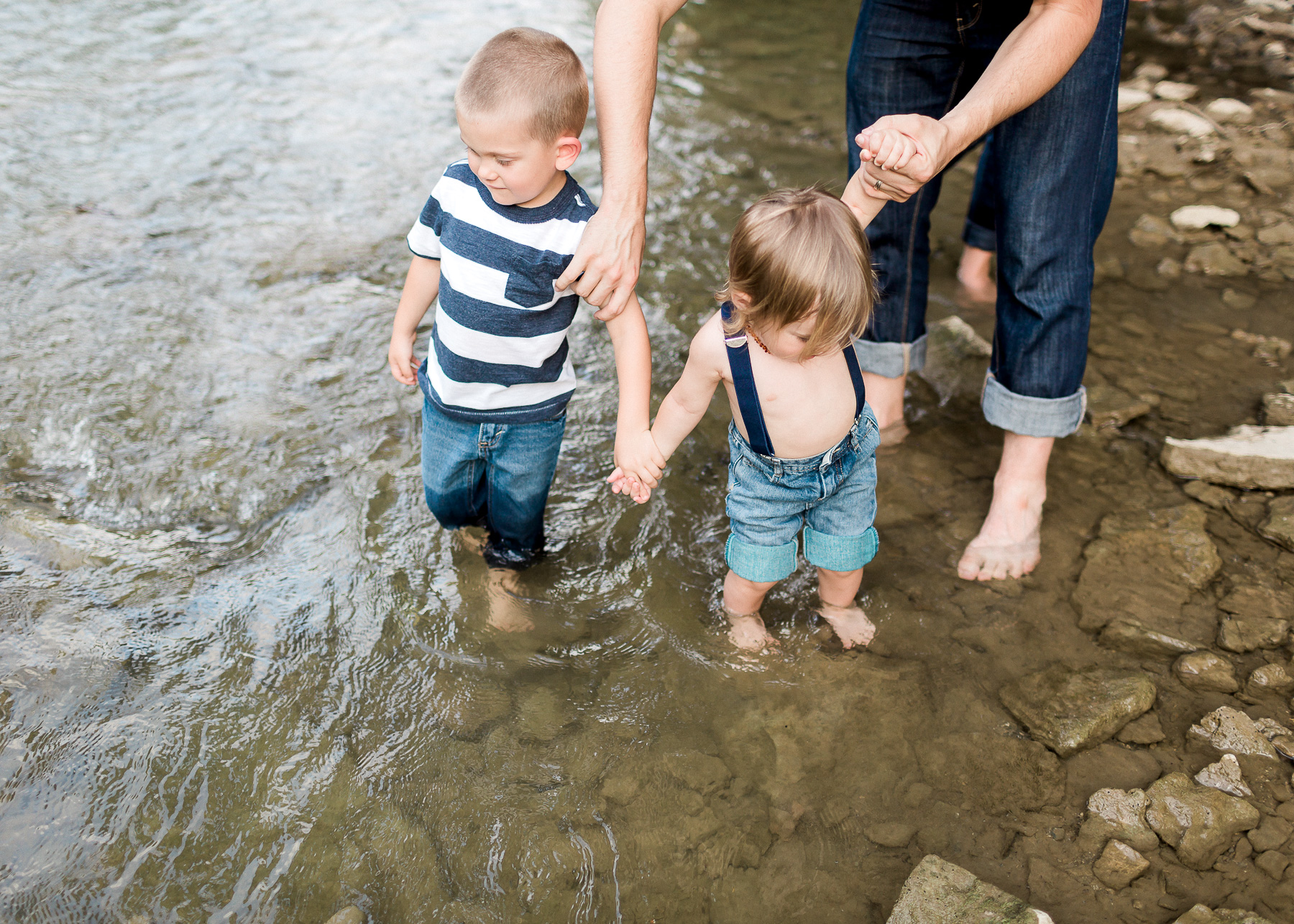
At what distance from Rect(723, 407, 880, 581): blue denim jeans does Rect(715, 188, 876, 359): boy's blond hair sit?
330mm

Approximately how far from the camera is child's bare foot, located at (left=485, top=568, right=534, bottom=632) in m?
2.14

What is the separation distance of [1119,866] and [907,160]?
4.66 feet

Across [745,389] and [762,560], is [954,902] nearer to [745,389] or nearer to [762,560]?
[762,560]

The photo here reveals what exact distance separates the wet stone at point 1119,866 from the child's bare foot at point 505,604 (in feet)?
4.31

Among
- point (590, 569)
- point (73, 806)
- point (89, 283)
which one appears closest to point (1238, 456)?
point (590, 569)

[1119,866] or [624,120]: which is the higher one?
[624,120]

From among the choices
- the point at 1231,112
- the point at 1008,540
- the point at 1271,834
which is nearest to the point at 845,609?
the point at 1008,540

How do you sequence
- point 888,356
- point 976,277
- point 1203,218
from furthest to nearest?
point 1203,218 < point 976,277 < point 888,356

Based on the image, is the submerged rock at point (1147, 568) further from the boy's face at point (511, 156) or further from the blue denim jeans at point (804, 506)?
the boy's face at point (511, 156)

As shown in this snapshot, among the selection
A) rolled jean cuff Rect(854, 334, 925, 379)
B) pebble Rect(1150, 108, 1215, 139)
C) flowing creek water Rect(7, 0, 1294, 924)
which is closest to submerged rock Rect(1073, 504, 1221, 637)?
flowing creek water Rect(7, 0, 1294, 924)

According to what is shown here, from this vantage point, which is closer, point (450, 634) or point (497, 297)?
point (497, 297)

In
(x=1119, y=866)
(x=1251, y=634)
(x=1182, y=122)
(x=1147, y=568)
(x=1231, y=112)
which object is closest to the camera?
(x=1119, y=866)

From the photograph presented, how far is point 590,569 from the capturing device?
91.1 inches

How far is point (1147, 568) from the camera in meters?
2.29
